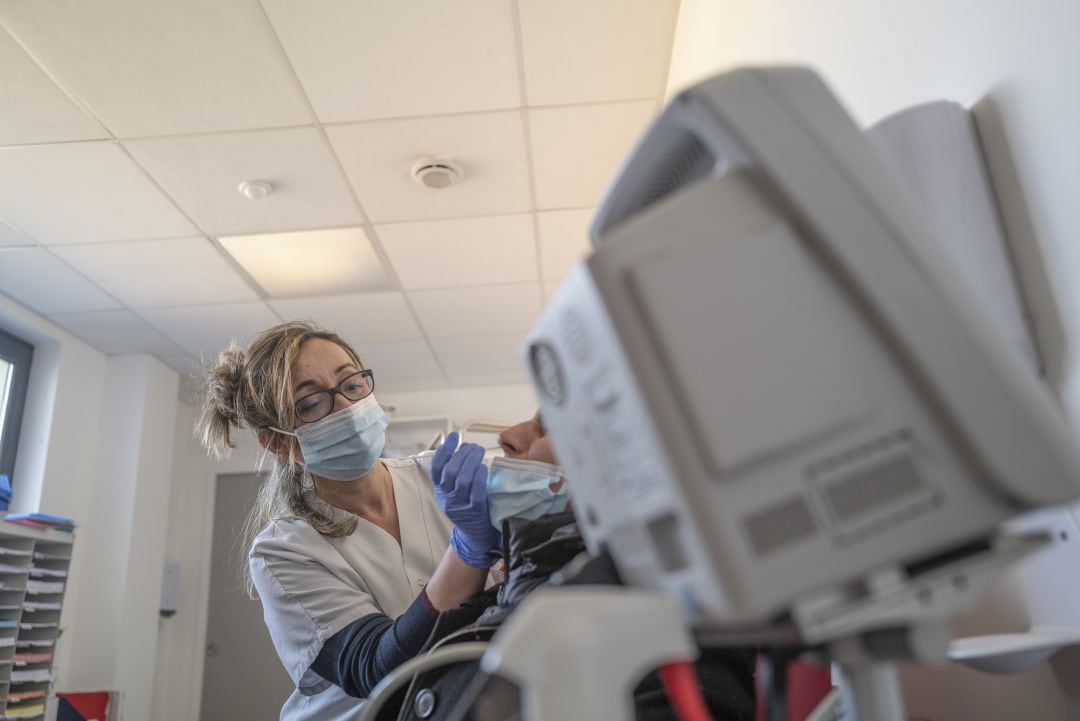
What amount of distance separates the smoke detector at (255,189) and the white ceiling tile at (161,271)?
437 millimetres

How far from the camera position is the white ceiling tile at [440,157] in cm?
247

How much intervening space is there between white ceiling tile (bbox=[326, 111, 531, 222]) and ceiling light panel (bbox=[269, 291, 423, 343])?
0.83 metres

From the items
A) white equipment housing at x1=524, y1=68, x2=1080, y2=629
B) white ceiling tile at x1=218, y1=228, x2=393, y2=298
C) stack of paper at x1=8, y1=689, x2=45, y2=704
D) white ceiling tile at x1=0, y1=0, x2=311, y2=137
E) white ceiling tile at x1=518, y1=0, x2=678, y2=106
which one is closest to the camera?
white equipment housing at x1=524, y1=68, x2=1080, y2=629

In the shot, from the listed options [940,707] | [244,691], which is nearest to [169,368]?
[244,691]

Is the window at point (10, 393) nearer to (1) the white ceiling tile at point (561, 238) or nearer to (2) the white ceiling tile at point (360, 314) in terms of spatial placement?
(2) the white ceiling tile at point (360, 314)

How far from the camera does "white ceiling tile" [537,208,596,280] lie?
10.2ft

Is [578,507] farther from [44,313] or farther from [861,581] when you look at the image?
[44,313]

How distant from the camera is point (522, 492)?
904 mm

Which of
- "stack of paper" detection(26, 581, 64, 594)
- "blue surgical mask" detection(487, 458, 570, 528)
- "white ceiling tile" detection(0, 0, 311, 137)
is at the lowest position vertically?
"blue surgical mask" detection(487, 458, 570, 528)

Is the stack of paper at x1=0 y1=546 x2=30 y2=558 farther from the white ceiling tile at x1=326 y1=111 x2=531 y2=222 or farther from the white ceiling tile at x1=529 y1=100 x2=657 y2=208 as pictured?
the white ceiling tile at x1=529 y1=100 x2=657 y2=208

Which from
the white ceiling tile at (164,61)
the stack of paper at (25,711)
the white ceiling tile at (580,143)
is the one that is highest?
the white ceiling tile at (164,61)

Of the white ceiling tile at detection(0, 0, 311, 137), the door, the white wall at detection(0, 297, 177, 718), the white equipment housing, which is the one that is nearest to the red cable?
the white equipment housing

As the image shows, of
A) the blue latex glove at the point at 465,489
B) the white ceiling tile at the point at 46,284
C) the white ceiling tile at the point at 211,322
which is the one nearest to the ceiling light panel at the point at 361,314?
the white ceiling tile at the point at 211,322

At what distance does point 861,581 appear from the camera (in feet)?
1.24
